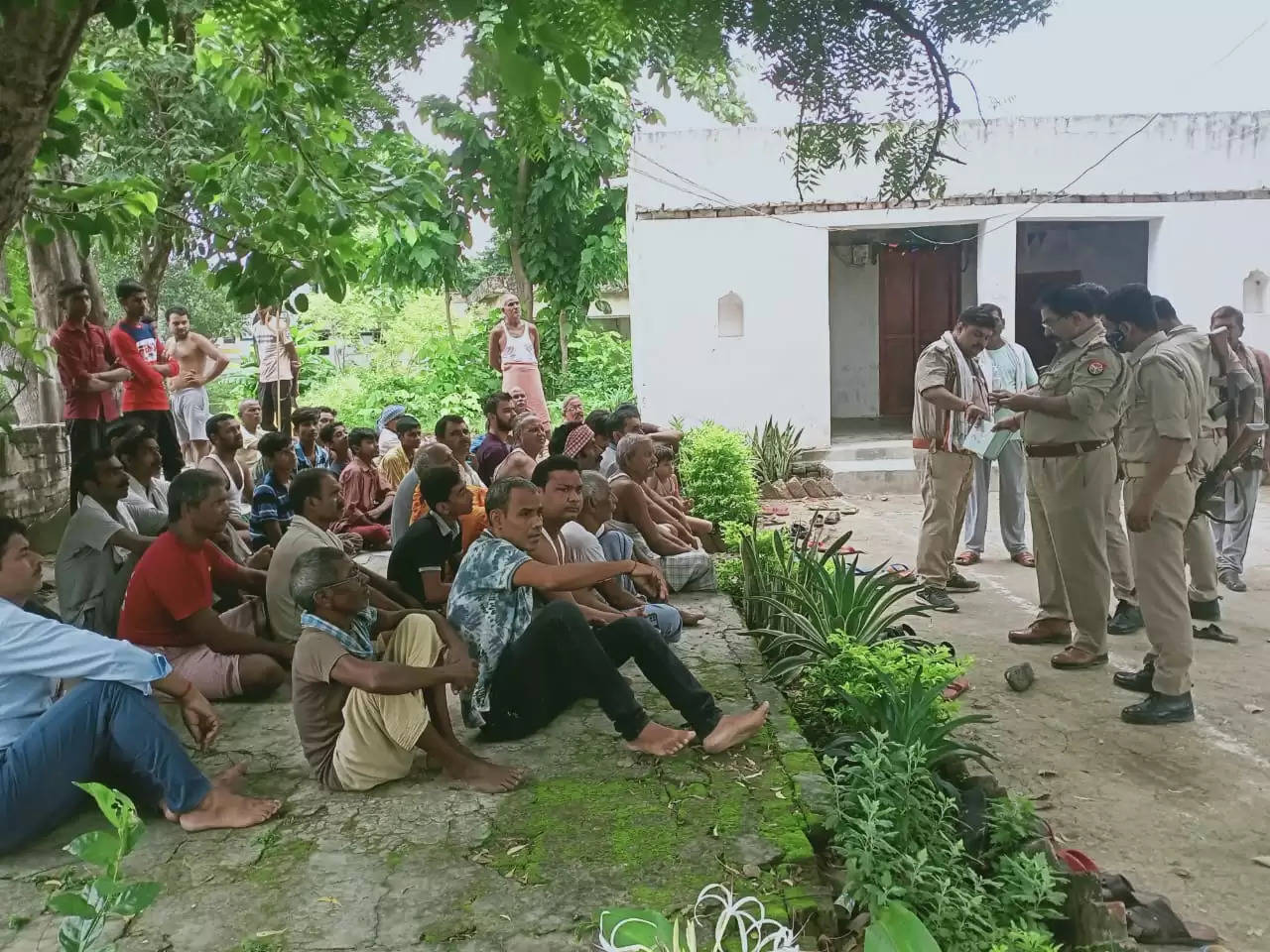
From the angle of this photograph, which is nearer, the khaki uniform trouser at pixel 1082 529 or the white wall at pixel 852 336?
the khaki uniform trouser at pixel 1082 529

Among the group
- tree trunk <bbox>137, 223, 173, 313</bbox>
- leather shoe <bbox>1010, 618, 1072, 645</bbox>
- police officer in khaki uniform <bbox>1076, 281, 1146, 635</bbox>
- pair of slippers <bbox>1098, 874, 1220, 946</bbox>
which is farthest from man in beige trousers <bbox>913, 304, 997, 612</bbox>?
tree trunk <bbox>137, 223, 173, 313</bbox>

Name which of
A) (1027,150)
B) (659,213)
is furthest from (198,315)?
(1027,150)

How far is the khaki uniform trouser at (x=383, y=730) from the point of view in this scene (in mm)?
3357

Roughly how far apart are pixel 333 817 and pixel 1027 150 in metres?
11.2

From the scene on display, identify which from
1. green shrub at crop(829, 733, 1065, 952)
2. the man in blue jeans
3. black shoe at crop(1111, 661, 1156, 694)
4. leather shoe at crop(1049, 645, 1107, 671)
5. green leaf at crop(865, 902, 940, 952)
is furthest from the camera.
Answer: leather shoe at crop(1049, 645, 1107, 671)

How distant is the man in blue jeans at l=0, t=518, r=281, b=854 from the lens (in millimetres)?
2924

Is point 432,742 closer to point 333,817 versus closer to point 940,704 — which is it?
point 333,817

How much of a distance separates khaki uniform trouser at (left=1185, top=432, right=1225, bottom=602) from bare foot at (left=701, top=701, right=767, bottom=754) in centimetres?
337

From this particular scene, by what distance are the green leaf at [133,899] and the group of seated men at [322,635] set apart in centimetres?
124

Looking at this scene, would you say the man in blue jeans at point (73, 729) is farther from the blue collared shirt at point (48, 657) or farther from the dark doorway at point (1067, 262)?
the dark doorway at point (1067, 262)

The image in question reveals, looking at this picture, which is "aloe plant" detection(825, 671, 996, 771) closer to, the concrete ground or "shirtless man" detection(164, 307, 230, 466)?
the concrete ground

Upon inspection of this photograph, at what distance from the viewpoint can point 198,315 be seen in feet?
64.5

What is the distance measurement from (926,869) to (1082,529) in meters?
2.94

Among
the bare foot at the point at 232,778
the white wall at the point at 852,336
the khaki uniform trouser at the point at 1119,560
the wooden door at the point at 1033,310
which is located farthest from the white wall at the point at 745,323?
the bare foot at the point at 232,778
